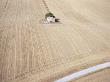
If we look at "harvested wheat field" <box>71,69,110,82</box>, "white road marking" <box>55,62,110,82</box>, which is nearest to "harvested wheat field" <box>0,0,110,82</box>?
"white road marking" <box>55,62,110,82</box>

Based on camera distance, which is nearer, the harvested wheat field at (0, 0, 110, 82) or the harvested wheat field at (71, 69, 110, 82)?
the harvested wheat field at (71, 69, 110, 82)

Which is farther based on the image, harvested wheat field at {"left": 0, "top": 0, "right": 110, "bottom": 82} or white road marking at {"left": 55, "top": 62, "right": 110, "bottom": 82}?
harvested wheat field at {"left": 0, "top": 0, "right": 110, "bottom": 82}

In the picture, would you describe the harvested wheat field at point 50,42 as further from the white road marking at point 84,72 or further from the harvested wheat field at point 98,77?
the harvested wheat field at point 98,77

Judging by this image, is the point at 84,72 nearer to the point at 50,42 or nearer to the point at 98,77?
the point at 98,77

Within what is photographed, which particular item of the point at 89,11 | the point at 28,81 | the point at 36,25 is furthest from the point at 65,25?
the point at 28,81

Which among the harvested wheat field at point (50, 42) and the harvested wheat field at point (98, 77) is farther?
the harvested wheat field at point (50, 42)

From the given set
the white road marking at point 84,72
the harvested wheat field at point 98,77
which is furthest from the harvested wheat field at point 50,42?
the harvested wheat field at point 98,77

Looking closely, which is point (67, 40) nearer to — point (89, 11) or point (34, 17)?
point (34, 17)

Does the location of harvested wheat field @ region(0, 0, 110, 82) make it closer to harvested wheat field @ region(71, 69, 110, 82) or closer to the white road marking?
the white road marking

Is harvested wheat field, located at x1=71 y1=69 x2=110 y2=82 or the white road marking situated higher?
the white road marking
